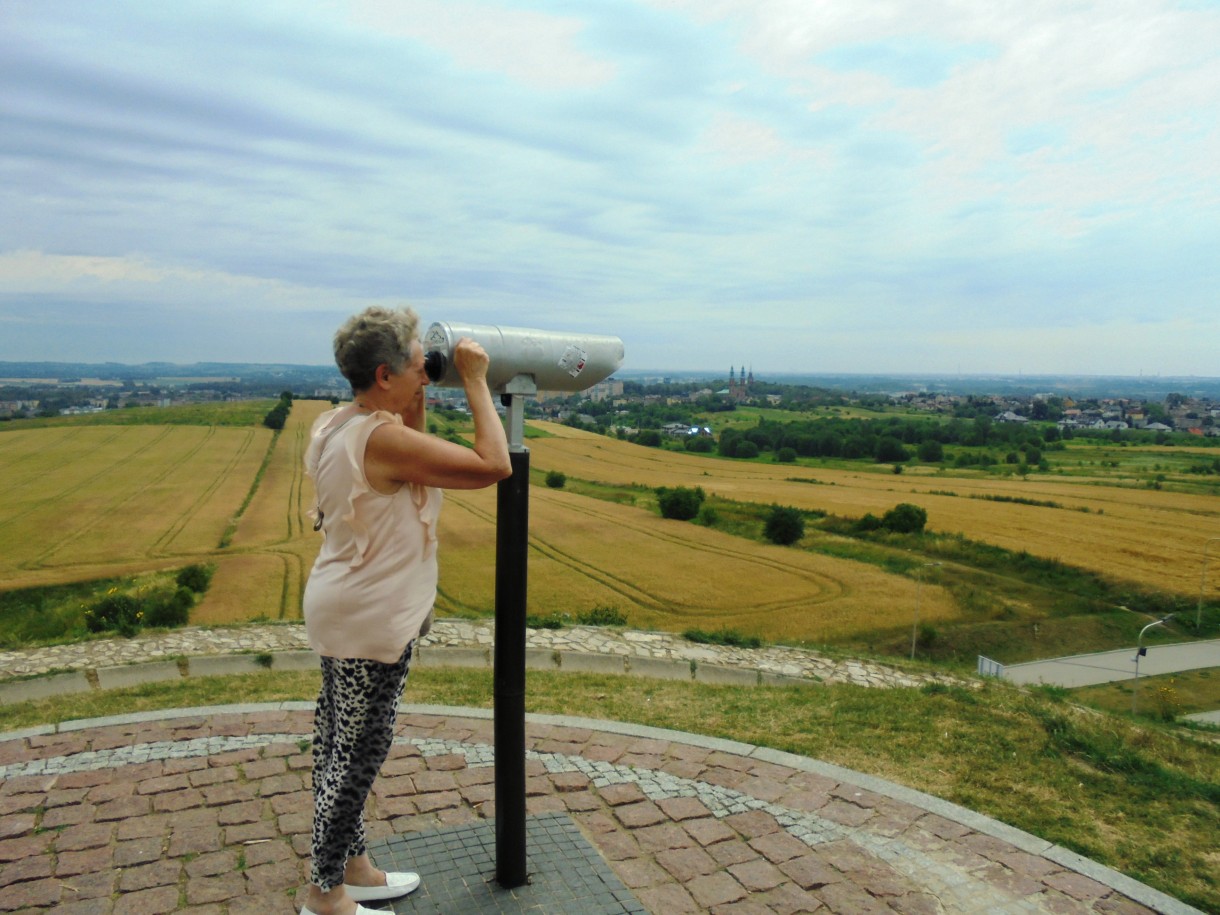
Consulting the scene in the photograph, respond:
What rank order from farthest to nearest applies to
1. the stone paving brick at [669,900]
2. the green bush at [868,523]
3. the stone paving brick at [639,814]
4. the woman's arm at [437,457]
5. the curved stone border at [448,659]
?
the green bush at [868,523], the curved stone border at [448,659], the stone paving brick at [639,814], the stone paving brick at [669,900], the woman's arm at [437,457]

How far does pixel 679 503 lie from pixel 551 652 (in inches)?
1310

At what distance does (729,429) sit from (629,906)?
80.3 meters

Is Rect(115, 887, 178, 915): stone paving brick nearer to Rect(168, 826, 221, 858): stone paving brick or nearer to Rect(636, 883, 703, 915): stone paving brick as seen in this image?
Rect(168, 826, 221, 858): stone paving brick

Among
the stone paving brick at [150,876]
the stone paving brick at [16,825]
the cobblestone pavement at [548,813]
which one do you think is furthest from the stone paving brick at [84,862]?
the stone paving brick at [16,825]

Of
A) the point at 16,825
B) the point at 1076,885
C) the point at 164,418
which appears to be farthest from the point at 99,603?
the point at 164,418

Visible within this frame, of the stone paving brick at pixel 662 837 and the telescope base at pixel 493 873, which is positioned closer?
the telescope base at pixel 493 873

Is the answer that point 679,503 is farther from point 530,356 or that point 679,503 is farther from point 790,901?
point 530,356

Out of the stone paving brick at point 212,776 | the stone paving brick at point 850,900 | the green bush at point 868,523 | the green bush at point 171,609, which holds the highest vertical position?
the stone paving brick at point 850,900

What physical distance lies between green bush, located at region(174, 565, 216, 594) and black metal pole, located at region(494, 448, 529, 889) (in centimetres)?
1965

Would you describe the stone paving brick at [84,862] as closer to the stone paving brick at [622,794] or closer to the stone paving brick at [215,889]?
the stone paving brick at [215,889]

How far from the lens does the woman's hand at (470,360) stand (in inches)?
113

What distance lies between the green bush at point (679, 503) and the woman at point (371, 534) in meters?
38.2

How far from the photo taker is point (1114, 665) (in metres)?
27.3

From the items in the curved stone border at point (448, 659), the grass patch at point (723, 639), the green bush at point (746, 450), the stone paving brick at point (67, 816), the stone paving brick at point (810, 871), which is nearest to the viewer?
the stone paving brick at point (810, 871)
